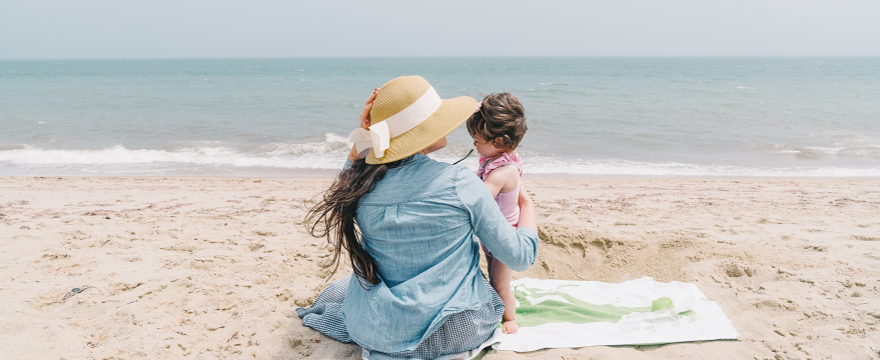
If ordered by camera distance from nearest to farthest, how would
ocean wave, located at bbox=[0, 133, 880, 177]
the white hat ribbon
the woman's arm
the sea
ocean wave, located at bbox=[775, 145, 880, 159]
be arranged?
the white hat ribbon
the woman's arm
ocean wave, located at bbox=[0, 133, 880, 177]
the sea
ocean wave, located at bbox=[775, 145, 880, 159]

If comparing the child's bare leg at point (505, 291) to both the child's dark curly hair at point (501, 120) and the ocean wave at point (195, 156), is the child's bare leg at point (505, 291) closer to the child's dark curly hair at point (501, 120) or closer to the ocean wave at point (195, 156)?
the child's dark curly hair at point (501, 120)

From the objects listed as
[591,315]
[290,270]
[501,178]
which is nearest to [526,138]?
[290,270]

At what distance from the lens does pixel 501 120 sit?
8.20 ft

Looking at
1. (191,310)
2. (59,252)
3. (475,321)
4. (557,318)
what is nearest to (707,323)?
(557,318)

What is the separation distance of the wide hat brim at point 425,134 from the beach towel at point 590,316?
1.00 meters

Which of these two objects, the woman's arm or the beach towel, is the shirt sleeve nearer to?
the woman's arm

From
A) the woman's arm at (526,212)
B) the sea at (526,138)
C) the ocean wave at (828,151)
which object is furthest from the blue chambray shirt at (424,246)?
the ocean wave at (828,151)

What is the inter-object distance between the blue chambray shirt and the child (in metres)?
0.33

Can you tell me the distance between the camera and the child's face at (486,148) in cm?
261

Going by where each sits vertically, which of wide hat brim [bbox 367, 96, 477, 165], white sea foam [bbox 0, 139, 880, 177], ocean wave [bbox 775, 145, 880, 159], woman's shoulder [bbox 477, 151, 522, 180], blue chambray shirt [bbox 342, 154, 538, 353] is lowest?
white sea foam [bbox 0, 139, 880, 177]

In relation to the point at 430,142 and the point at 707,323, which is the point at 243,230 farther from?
the point at 707,323

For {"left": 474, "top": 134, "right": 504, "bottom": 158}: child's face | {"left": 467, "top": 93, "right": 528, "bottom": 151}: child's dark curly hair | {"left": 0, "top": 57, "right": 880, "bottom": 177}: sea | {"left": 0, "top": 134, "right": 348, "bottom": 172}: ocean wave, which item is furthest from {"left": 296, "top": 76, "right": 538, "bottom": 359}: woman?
{"left": 0, "top": 134, "right": 348, "bottom": 172}: ocean wave

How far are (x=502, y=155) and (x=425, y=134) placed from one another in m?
0.76

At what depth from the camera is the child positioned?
251 cm
